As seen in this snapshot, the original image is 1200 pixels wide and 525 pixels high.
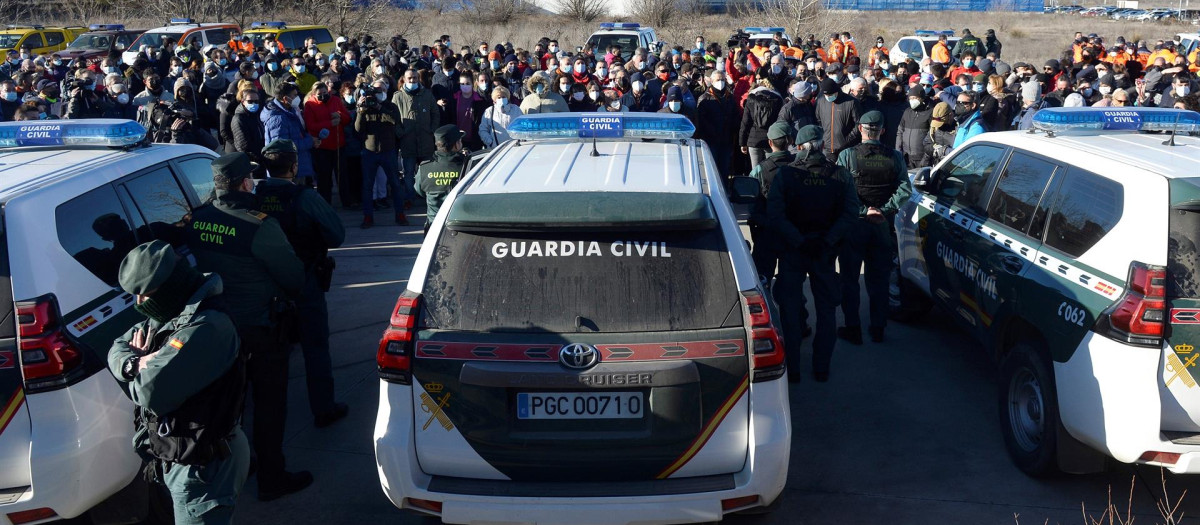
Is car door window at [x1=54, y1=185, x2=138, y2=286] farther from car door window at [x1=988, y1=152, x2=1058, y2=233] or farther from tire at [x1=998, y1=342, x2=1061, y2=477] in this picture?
car door window at [x1=988, y1=152, x2=1058, y2=233]

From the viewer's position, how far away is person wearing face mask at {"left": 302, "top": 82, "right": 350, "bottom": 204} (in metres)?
11.1

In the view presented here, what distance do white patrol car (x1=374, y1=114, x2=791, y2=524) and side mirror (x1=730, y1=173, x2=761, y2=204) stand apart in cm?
208

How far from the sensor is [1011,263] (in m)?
5.28

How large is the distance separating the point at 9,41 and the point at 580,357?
91.0ft

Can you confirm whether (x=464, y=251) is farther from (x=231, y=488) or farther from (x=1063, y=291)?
(x=1063, y=291)

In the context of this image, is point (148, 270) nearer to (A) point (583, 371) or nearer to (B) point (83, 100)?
(A) point (583, 371)

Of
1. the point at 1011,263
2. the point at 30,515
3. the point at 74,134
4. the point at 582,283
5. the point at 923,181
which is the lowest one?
the point at 30,515

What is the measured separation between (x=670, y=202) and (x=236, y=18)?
35966 mm

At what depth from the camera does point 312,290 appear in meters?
5.63

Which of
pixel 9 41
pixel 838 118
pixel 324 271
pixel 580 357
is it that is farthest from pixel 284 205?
pixel 9 41

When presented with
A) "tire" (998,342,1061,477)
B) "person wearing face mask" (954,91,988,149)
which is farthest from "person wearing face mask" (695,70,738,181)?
"tire" (998,342,1061,477)

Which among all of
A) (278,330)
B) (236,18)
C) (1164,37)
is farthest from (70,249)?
(1164,37)

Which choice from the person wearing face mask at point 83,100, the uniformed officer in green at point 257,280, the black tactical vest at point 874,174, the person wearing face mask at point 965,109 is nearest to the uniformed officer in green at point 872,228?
the black tactical vest at point 874,174

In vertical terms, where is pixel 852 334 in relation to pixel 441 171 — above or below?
below
